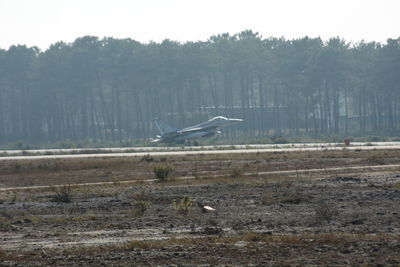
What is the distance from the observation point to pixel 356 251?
14133 mm

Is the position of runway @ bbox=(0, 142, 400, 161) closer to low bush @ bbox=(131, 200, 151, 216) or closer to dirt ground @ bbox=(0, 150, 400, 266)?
dirt ground @ bbox=(0, 150, 400, 266)

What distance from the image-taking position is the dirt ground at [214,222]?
561 inches

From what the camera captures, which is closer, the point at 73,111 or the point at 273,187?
the point at 273,187

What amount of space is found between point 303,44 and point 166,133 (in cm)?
5791

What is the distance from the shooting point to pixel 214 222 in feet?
62.7

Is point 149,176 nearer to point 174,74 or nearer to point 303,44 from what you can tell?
point 174,74

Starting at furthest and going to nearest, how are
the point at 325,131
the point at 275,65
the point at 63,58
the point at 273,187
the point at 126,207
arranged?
1. the point at 63,58
2. the point at 275,65
3. the point at 325,131
4. the point at 273,187
5. the point at 126,207

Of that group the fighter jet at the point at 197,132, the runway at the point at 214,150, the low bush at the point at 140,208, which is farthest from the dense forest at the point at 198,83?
the low bush at the point at 140,208

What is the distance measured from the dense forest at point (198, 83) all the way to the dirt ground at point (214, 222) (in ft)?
291

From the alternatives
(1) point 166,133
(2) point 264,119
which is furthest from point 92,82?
(1) point 166,133

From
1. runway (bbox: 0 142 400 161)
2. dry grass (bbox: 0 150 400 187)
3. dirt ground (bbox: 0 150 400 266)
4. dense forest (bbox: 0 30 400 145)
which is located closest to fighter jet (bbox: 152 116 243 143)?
runway (bbox: 0 142 400 161)

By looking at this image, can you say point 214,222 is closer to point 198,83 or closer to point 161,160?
point 161,160

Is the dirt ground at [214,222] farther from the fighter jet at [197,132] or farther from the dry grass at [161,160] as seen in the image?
the fighter jet at [197,132]

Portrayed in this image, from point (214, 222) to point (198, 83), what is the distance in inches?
4510
